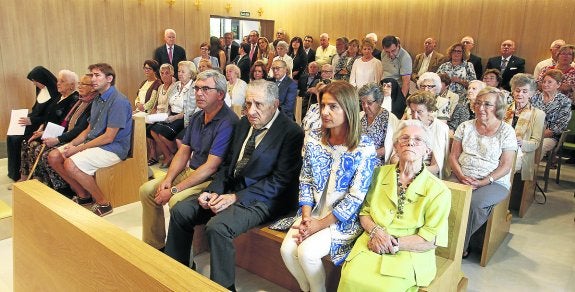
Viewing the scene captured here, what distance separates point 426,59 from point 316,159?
5887 mm

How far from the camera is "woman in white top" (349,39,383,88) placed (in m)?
6.14

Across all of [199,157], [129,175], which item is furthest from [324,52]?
[199,157]

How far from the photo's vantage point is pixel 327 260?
224 centimetres

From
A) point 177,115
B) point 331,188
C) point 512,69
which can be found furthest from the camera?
point 512,69

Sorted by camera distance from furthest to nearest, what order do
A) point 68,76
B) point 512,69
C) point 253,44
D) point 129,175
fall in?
1. point 253,44
2. point 512,69
3. point 68,76
4. point 129,175

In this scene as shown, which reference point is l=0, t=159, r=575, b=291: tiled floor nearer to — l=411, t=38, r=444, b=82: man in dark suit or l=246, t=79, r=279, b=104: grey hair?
l=246, t=79, r=279, b=104: grey hair

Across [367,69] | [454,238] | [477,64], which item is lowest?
[454,238]

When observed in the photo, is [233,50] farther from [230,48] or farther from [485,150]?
[485,150]

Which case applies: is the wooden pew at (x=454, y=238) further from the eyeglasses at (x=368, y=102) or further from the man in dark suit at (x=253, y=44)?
the man in dark suit at (x=253, y=44)

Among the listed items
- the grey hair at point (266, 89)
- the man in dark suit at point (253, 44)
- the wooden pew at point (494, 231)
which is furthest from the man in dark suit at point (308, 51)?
the grey hair at point (266, 89)

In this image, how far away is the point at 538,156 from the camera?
4062 mm

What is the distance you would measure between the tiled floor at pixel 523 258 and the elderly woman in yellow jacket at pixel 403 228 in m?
0.85

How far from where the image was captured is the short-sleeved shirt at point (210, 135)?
293cm

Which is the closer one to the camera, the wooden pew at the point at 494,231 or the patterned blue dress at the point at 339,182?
the patterned blue dress at the point at 339,182
